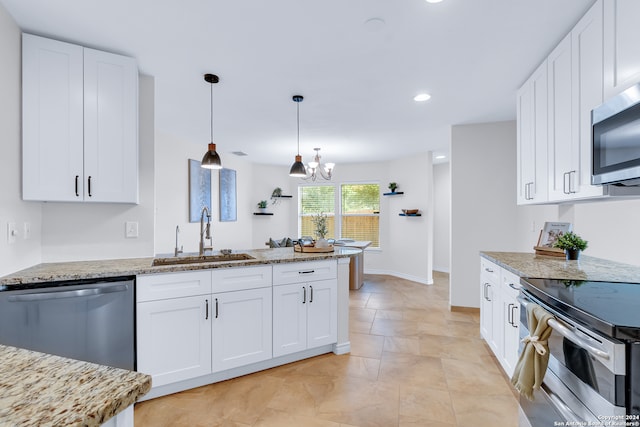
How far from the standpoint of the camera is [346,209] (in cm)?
727

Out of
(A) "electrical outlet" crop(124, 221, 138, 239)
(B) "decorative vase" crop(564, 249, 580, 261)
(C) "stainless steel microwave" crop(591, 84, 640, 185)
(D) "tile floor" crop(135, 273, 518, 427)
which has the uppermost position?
(C) "stainless steel microwave" crop(591, 84, 640, 185)

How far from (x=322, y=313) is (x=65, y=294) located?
1.89 metres

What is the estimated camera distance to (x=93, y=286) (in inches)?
77.0

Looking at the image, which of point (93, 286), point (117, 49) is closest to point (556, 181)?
point (93, 286)

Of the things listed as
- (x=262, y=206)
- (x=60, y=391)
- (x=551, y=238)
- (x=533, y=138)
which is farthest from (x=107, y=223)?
(x=262, y=206)

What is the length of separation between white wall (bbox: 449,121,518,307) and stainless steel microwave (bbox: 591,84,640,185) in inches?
95.8

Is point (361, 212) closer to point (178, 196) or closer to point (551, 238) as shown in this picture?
point (178, 196)

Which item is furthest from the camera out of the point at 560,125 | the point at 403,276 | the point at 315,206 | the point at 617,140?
the point at 315,206

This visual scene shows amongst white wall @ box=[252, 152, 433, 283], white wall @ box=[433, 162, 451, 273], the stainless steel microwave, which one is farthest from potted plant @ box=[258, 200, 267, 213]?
the stainless steel microwave

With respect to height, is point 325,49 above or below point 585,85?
above

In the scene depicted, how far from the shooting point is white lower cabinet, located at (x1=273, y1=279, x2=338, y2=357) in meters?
2.60

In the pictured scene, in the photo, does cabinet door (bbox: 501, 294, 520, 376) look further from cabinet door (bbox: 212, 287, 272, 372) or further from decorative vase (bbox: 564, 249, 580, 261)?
cabinet door (bbox: 212, 287, 272, 372)

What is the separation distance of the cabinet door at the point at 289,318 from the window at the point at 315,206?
462 cm

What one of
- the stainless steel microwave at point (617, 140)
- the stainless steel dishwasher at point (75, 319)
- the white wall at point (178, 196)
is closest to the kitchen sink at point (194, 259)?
the stainless steel dishwasher at point (75, 319)
